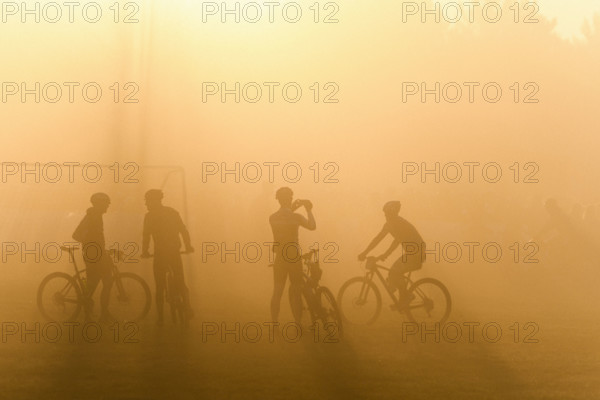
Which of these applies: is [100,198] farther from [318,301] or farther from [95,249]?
[318,301]

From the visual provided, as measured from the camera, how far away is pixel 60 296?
14914mm

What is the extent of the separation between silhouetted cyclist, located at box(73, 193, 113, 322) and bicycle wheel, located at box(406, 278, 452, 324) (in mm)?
3592

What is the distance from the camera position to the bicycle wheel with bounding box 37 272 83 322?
14.9 m

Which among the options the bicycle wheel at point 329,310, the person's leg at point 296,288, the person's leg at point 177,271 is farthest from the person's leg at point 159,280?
the bicycle wheel at point 329,310

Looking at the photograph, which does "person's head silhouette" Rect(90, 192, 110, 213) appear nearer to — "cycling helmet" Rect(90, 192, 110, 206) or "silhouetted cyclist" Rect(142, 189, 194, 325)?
"cycling helmet" Rect(90, 192, 110, 206)

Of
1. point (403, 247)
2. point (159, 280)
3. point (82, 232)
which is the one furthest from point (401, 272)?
point (82, 232)

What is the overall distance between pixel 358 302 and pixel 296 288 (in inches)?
59.8

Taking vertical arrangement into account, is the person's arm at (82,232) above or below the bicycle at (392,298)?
above

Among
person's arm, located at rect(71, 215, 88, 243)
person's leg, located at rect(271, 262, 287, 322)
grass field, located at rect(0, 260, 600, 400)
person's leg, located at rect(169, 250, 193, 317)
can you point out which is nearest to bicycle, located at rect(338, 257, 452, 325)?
grass field, located at rect(0, 260, 600, 400)

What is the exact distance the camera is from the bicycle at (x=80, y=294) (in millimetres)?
14945

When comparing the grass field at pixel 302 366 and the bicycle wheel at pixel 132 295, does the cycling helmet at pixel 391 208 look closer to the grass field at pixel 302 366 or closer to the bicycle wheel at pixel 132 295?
the grass field at pixel 302 366

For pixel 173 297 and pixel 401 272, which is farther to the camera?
pixel 401 272

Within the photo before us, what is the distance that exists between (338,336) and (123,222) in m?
10.8

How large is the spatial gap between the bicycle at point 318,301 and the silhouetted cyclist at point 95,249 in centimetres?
228
